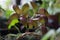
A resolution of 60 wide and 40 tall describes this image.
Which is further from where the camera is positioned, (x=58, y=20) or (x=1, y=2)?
(x=1, y=2)

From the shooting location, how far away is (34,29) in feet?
A: 2.96

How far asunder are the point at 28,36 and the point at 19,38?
0.16 feet

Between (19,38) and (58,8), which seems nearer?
(58,8)

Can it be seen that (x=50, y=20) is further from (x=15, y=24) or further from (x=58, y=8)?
(x=15, y=24)

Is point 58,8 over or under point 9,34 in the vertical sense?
over

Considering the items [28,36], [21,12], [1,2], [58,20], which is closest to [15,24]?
[21,12]

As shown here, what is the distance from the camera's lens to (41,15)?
2.65 feet

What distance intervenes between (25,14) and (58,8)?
302mm

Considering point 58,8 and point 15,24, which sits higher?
point 58,8

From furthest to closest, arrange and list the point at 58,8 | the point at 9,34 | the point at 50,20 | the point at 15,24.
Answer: the point at 15,24
the point at 9,34
the point at 50,20
the point at 58,8

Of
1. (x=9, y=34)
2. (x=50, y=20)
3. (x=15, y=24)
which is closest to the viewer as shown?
(x=50, y=20)

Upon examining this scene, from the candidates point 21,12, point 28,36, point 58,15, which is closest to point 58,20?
point 58,15

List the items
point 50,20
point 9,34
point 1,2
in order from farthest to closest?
point 1,2 → point 9,34 → point 50,20

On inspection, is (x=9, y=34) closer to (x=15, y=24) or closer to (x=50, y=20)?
(x=15, y=24)
